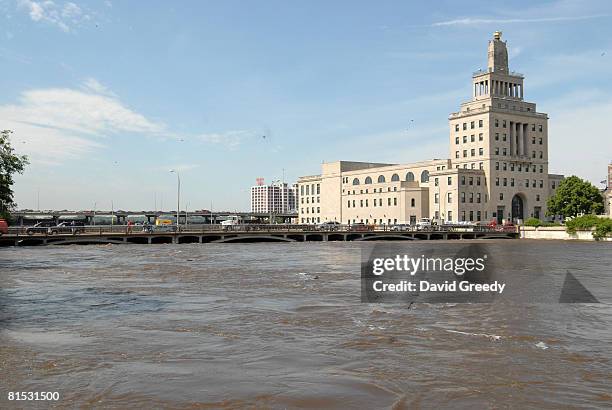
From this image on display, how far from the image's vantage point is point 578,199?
415 ft

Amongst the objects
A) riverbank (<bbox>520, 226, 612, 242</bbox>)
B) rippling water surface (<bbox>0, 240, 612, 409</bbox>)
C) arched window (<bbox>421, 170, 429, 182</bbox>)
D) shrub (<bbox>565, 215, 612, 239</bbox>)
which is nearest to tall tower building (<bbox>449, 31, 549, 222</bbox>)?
arched window (<bbox>421, 170, 429, 182</bbox>)

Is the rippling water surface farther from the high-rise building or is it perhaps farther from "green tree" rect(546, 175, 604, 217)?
the high-rise building

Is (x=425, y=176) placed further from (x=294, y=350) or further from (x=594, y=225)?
(x=294, y=350)

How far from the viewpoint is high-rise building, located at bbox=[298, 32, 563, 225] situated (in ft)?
468

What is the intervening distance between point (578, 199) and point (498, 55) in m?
50.0

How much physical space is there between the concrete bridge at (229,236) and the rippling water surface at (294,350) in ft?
180

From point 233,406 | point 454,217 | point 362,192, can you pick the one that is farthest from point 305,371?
point 362,192

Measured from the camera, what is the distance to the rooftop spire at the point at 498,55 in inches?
6156

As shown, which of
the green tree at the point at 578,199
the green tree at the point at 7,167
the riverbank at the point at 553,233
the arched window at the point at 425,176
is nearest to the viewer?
the green tree at the point at 7,167

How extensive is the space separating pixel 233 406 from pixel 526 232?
120574 millimetres

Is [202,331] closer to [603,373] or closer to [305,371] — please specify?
[305,371]

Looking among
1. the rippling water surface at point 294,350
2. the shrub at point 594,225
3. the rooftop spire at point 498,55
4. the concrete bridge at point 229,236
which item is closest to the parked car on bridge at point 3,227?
the concrete bridge at point 229,236

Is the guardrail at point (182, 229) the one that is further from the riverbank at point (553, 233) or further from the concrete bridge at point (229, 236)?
the riverbank at point (553, 233)

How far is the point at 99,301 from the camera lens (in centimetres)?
2642
